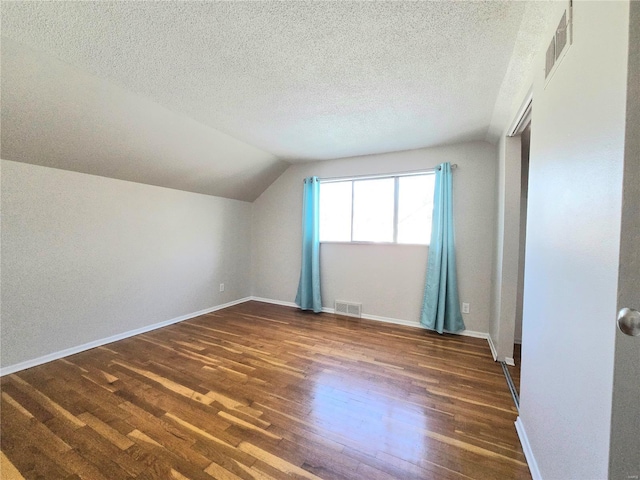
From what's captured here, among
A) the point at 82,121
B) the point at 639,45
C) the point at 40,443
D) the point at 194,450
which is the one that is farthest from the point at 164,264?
the point at 639,45

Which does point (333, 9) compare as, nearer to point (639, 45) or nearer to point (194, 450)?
point (639, 45)

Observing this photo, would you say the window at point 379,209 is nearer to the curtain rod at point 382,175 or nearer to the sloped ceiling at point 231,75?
the curtain rod at point 382,175

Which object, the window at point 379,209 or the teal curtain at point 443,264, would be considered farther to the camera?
the window at point 379,209

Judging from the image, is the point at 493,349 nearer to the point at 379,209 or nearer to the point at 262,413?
the point at 379,209

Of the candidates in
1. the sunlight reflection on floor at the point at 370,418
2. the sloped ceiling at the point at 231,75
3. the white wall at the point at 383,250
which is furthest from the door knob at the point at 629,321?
the white wall at the point at 383,250

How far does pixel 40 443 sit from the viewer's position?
4.34 feet

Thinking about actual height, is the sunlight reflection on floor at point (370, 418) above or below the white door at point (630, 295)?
below

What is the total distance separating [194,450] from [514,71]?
303 centimetres

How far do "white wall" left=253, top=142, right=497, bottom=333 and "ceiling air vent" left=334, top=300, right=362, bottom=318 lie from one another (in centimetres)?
8

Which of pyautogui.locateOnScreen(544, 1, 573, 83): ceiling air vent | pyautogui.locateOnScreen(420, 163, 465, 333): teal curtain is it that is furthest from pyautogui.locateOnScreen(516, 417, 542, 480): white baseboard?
pyautogui.locateOnScreen(544, 1, 573, 83): ceiling air vent

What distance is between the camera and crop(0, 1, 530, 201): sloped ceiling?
1234mm

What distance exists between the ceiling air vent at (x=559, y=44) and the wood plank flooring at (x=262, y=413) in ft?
6.40

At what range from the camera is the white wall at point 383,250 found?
285cm

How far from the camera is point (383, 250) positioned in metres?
3.34
